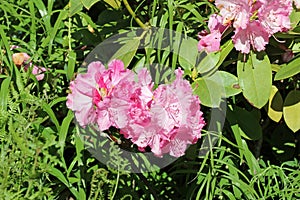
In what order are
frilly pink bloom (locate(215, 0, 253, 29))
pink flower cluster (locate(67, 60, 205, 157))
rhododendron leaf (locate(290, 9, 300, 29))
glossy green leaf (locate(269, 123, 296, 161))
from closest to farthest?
pink flower cluster (locate(67, 60, 205, 157)) → frilly pink bloom (locate(215, 0, 253, 29)) → rhododendron leaf (locate(290, 9, 300, 29)) → glossy green leaf (locate(269, 123, 296, 161))

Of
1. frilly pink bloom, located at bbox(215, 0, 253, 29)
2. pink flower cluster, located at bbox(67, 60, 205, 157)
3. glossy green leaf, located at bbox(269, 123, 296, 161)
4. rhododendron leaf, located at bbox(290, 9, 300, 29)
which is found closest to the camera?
pink flower cluster, located at bbox(67, 60, 205, 157)

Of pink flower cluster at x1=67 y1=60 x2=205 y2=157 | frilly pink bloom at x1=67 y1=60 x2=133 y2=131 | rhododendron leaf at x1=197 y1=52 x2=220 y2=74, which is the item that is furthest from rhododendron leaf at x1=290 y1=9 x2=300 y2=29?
frilly pink bloom at x1=67 y1=60 x2=133 y2=131

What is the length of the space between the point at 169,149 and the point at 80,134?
0.85ft

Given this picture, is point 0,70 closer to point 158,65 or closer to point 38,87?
point 38,87

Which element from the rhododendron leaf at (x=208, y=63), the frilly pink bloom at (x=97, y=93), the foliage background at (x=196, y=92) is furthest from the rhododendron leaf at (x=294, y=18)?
the frilly pink bloom at (x=97, y=93)

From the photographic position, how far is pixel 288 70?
1.80 m

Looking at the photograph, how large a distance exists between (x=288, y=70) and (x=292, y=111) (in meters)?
0.12

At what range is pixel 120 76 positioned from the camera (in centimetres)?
164

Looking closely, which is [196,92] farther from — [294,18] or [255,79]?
[294,18]

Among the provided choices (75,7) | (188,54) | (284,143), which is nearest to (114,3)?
(75,7)

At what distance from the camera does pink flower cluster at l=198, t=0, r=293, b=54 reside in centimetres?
174

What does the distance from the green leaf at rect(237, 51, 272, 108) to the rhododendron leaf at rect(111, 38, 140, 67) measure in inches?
10.3

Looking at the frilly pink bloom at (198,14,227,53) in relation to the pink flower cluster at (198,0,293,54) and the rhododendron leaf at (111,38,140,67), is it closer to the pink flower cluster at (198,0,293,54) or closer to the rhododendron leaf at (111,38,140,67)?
the pink flower cluster at (198,0,293,54)

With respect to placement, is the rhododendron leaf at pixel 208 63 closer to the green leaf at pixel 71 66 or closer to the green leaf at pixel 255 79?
the green leaf at pixel 255 79
